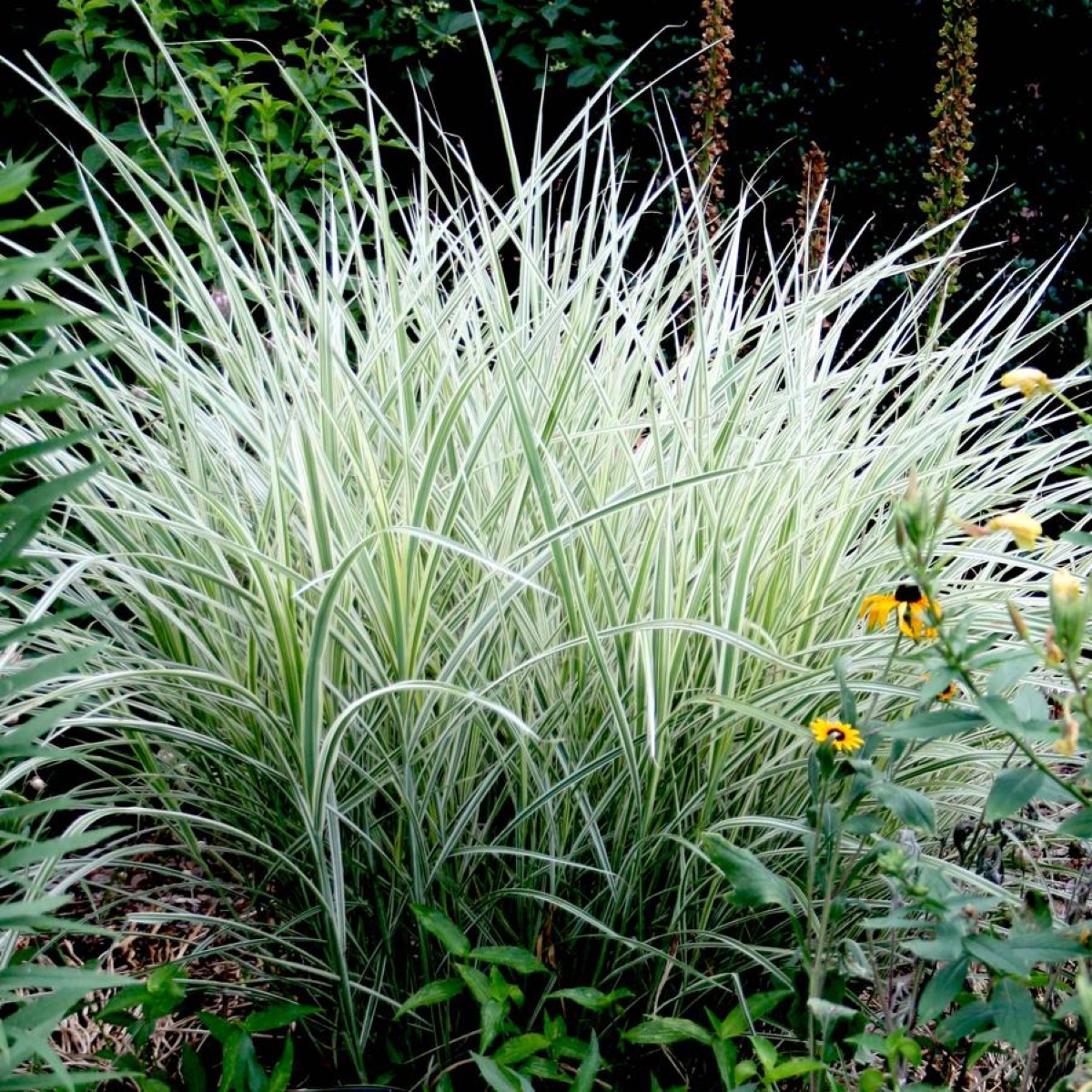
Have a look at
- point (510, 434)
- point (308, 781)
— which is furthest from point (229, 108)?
point (308, 781)

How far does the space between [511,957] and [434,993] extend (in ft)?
0.30

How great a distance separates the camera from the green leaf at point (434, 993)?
1.35 m

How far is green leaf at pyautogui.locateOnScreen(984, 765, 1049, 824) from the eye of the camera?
112cm

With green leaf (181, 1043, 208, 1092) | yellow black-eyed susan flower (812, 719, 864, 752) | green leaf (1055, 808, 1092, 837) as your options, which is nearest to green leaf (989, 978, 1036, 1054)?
green leaf (1055, 808, 1092, 837)

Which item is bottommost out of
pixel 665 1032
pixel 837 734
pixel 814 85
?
pixel 665 1032

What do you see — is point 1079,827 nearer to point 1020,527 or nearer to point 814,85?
point 1020,527

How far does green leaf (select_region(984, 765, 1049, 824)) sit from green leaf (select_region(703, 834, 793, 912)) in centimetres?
23

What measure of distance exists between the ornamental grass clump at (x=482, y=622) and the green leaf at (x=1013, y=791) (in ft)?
0.66

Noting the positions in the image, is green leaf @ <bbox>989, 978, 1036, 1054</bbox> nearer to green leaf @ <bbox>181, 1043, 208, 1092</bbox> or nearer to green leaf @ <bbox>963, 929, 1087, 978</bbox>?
green leaf @ <bbox>963, 929, 1087, 978</bbox>

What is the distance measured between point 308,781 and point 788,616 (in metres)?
0.70

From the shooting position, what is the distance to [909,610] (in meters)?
1.27

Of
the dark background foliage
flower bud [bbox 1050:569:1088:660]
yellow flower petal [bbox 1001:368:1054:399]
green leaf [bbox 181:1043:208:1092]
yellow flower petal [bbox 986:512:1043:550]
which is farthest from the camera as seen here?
the dark background foliage

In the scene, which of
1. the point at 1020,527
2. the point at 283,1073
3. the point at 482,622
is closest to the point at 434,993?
the point at 283,1073

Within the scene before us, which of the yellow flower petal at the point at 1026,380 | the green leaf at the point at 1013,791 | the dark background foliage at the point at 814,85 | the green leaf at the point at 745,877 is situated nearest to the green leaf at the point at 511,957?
the green leaf at the point at 745,877
